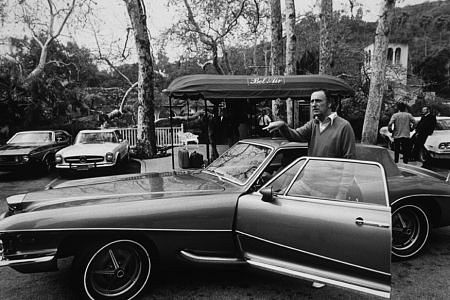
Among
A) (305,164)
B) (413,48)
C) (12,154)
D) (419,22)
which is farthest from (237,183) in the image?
(419,22)

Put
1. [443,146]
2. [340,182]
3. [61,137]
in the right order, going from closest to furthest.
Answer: [340,182]
[443,146]
[61,137]

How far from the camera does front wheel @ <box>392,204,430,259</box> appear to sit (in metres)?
4.07

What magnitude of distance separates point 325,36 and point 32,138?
10.7 metres

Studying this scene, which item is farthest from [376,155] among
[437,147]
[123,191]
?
[437,147]

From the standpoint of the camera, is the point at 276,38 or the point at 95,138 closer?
the point at 95,138

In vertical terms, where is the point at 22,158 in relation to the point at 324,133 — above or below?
below

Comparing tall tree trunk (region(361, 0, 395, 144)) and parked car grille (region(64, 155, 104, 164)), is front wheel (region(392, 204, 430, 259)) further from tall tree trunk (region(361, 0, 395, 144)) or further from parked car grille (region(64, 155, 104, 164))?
parked car grille (region(64, 155, 104, 164))

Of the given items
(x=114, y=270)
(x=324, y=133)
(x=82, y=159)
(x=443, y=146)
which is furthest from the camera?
(x=443, y=146)

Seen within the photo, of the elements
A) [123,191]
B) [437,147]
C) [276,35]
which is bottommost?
[437,147]

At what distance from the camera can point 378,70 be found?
29.2ft

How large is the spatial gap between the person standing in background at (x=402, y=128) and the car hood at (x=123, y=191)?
7.23m

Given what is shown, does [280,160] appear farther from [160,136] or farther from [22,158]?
[160,136]

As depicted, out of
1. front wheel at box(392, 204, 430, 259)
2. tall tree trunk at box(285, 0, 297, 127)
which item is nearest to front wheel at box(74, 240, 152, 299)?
front wheel at box(392, 204, 430, 259)

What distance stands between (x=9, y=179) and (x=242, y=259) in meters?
9.61
